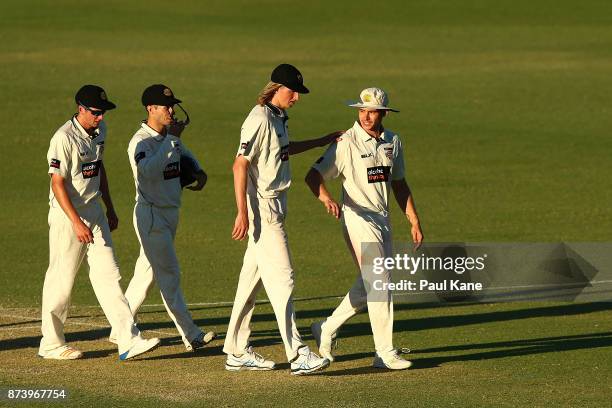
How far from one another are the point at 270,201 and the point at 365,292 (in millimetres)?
1046

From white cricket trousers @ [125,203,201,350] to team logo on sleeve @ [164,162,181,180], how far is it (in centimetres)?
28

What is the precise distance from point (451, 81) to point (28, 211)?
607 inches

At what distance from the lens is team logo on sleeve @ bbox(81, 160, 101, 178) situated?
37.4ft

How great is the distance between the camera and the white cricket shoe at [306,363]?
417 inches

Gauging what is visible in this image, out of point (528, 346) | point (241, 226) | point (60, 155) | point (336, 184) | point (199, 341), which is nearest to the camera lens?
point (241, 226)

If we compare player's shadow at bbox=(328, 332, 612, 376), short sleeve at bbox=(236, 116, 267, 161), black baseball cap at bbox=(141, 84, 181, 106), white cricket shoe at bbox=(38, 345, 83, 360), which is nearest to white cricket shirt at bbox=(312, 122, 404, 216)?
short sleeve at bbox=(236, 116, 267, 161)

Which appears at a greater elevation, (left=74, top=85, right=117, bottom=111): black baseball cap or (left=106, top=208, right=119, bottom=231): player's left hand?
(left=74, top=85, right=117, bottom=111): black baseball cap

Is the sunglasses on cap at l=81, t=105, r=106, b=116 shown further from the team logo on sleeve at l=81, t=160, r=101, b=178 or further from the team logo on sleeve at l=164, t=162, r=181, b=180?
the team logo on sleeve at l=164, t=162, r=181, b=180

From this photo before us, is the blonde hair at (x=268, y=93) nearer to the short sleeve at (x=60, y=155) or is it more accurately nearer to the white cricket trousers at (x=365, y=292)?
the white cricket trousers at (x=365, y=292)

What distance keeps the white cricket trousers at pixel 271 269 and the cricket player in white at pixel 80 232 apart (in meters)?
0.75

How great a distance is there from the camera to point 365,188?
36.7 ft

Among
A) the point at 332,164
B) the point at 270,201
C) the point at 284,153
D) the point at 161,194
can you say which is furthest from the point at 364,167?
the point at 161,194

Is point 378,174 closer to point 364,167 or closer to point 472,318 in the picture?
point 364,167

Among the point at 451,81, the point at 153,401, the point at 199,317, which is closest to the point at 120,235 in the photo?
the point at 199,317
